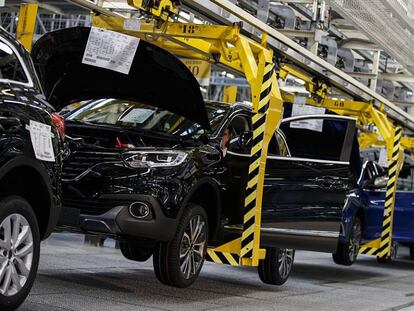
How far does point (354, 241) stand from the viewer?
38.5ft

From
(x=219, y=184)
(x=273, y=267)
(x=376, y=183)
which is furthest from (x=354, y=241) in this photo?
(x=219, y=184)

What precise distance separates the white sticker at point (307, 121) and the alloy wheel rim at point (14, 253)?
17.8ft

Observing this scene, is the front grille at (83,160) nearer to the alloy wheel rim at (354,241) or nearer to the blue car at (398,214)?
the alloy wheel rim at (354,241)

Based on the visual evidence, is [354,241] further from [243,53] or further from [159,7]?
[159,7]

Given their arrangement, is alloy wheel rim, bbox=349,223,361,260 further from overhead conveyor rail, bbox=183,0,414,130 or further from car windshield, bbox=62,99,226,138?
car windshield, bbox=62,99,226,138

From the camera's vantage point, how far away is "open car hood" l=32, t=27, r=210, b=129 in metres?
7.60

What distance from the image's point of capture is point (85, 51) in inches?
299

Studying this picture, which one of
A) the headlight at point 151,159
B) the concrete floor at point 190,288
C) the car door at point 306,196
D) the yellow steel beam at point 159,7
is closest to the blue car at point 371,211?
the concrete floor at point 190,288

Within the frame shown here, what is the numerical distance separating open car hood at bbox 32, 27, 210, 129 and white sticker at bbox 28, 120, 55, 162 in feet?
7.36

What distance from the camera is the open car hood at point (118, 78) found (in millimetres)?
7602

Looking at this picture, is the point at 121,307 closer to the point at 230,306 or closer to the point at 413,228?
the point at 230,306

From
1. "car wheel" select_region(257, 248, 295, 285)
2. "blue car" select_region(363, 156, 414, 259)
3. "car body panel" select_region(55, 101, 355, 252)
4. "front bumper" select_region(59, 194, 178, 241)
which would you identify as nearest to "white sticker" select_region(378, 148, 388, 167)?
"blue car" select_region(363, 156, 414, 259)

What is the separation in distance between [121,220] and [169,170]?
0.62 meters

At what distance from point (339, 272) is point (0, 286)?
8.62 m
